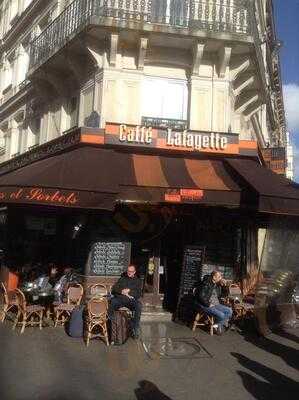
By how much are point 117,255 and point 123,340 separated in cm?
276

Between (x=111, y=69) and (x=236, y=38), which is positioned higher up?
(x=236, y=38)

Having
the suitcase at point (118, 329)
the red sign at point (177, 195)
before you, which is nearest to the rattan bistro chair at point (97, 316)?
the suitcase at point (118, 329)

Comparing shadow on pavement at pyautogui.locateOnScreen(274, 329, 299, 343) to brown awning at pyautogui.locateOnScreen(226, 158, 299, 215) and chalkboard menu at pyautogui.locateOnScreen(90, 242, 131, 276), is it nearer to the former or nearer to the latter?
brown awning at pyautogui.locateOnScreen(226, 158, 299, 215)

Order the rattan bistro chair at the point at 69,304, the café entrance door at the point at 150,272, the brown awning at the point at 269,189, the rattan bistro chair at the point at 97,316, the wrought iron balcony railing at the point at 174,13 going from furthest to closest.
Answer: the café entrance door at the point at 150,272 → the wrought iron balcony railing at the point at 174,13 → the rattan bistro chair at the point at 69,304 → the brown awning at the point at 269,189 → the rattan bistro chair at the point at 97,316

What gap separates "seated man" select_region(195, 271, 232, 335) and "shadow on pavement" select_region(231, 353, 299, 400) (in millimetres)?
2037

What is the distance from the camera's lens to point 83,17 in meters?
11.5

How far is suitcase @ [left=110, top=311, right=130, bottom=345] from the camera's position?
8422 mm

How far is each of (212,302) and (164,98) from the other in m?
5.22

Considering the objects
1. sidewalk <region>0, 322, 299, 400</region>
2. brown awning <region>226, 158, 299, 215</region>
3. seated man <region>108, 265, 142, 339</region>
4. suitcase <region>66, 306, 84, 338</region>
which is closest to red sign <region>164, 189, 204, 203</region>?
brown awning <region>226, 158, 299, 215</region>

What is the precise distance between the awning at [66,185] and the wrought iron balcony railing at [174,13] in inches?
138

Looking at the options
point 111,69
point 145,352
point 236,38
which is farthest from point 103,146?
point 145,352

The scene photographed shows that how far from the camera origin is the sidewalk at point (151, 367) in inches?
235

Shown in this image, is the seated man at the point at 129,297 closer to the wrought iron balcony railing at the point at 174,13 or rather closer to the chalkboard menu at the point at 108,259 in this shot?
the chalkboard menu at the point at 108,259

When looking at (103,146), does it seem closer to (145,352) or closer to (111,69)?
(111,69)
